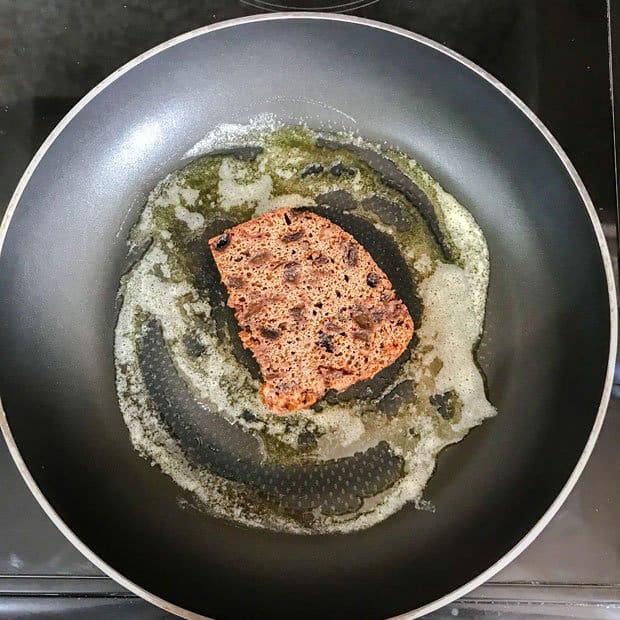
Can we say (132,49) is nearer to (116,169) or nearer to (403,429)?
(116,169)

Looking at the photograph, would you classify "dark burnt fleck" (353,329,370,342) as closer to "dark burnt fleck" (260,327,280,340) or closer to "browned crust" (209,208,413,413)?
"browned crust" (209,208,413,413)

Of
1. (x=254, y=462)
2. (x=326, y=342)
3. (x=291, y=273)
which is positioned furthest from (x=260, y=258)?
(x=254, y=462)

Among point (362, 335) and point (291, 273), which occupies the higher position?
point (291, 273)

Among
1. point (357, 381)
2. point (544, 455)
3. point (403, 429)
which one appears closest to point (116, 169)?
point (357, 381)

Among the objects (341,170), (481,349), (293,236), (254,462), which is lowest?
(254,462)

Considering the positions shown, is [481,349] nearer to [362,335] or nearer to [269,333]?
[362,335]

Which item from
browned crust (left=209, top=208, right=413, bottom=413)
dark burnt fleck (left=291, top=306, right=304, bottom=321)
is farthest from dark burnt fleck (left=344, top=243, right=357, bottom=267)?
dark burnt fleck (left=291, top=306, right=304, bottom=321)
